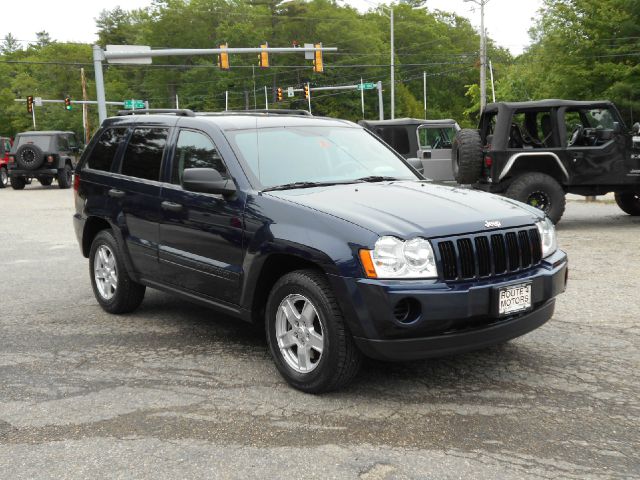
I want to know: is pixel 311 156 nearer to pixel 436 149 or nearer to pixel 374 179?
pixel 374 179

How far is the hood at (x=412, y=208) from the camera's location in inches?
161

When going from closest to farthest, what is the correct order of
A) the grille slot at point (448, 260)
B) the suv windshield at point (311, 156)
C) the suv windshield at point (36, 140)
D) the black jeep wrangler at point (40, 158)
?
1. the grille slot at point (448, 260)
2. the suv windshield at point (311, 156)
3. the black jeep wrangler at point (40, 158)
4. the suv windshield at point (36, 140)

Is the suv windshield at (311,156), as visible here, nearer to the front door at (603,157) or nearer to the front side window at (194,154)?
the front side window at (194,154)

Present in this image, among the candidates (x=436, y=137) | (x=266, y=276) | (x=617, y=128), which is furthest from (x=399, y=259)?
(x=436, y=137)

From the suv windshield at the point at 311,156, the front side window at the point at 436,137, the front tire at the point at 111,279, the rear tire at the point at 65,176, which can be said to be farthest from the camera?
the rear tire at the point at 65,176

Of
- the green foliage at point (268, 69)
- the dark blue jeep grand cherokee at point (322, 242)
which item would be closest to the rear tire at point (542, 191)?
the dark blue jeep grand cherokee at point (322, 242)

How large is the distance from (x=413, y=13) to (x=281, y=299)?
95439 mm

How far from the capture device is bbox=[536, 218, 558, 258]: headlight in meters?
4.63

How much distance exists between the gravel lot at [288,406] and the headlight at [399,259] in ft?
2.56

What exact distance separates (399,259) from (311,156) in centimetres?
159

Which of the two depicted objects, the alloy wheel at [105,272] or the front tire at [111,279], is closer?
the front tire at [111,279]

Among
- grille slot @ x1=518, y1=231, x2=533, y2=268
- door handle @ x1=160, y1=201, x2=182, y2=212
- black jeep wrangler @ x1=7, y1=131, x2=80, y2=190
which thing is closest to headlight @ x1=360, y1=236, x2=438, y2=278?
grille slot @ x1=518, y1=231, x2=533, y2=268

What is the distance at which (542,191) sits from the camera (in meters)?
11.8

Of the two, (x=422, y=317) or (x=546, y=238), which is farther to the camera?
(x=546, y=238)
